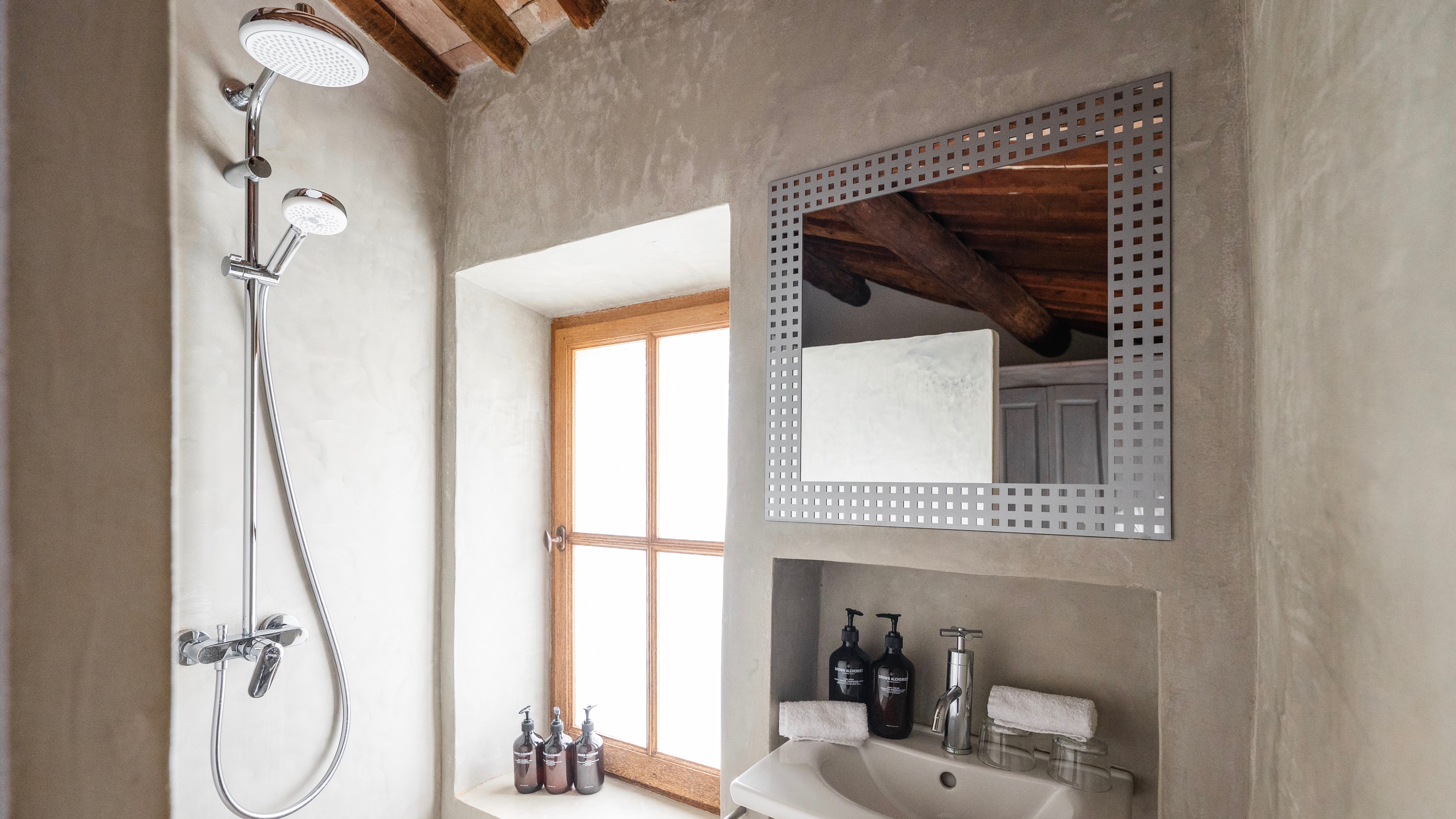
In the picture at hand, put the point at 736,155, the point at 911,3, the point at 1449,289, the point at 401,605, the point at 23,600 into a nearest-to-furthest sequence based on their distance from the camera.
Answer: the point at 23,600
the point at 1449,289
the point at 911,3
the point at 736,155
the point at 401,605

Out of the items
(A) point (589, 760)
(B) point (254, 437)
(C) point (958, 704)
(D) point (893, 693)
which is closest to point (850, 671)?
(D) point (893, 693)

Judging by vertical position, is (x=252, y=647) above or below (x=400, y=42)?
below

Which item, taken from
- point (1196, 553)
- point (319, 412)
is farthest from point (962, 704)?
point (319, 412)

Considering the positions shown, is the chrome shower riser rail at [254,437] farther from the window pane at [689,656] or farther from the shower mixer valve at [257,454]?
the window pane at [689,656]

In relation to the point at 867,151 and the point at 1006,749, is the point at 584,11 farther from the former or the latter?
the point at 1006,749

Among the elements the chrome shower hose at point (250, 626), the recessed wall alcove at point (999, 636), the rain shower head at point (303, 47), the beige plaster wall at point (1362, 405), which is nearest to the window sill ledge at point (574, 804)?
the chrome shower hose at point (250, 626)

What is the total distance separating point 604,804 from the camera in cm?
182

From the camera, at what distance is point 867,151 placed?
1.30 metres

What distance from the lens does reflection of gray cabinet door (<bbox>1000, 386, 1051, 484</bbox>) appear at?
1.11 meters

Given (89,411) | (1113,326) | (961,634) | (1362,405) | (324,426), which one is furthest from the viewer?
(324,426)

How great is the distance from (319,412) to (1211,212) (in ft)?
5.52

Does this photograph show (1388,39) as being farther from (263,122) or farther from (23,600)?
(263,122)

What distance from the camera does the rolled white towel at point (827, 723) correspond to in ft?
4.24

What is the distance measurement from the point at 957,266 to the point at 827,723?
0.82 meters
